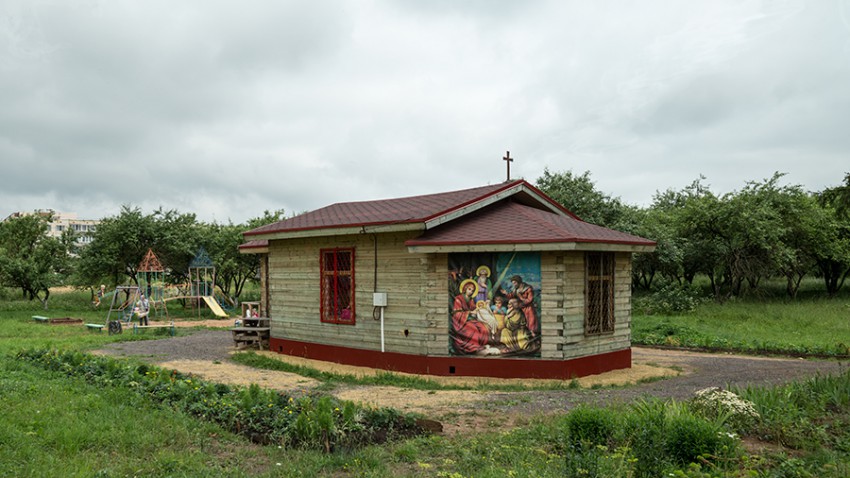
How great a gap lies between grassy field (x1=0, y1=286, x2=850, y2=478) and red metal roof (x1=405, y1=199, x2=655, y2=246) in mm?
4539

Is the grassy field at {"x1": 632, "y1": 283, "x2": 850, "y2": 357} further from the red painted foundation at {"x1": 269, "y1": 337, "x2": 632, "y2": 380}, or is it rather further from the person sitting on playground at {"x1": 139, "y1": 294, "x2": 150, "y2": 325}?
the person sitting on playground at {"x1": 139, "y1": 294, "x2": 150, "y2": 325}

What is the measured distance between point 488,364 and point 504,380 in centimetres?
48

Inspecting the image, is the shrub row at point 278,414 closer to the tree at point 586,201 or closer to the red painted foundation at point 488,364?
the red painted foundation at point 488,364

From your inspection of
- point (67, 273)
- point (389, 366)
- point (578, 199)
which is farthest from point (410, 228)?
point (67, 273)

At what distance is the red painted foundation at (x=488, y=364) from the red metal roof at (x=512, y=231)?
2463 mm

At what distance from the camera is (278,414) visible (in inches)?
290

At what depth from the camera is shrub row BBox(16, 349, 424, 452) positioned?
6625 millimetres

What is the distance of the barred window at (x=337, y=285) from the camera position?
1429cm

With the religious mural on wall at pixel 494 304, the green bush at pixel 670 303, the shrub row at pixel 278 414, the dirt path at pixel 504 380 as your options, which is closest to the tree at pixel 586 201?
the green bush at pixel 670 303

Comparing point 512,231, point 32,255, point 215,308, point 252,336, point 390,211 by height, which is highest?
point 390,211

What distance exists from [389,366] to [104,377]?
5684mm

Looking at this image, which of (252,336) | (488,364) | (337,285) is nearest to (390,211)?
(337,285)

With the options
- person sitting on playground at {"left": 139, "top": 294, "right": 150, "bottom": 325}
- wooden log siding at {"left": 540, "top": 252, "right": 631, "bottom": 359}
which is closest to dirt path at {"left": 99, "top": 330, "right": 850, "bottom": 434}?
wooden log siding at {"left": 540, "top": 252, "right": 631, "bottom": 359}

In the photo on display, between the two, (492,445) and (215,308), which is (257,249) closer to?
(215,308)
